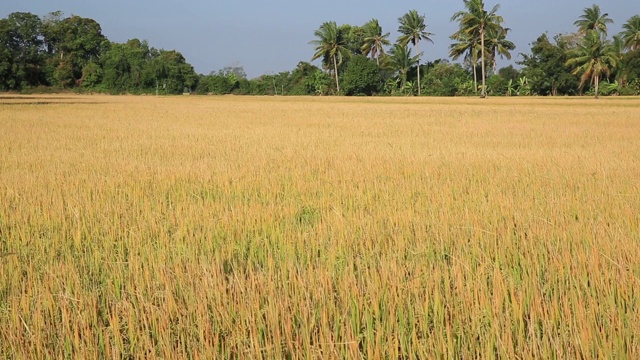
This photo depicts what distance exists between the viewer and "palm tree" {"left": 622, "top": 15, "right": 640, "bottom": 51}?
57.9 metres

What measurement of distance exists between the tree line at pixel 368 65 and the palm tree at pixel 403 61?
4.1 inches

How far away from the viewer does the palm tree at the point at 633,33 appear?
5788cm

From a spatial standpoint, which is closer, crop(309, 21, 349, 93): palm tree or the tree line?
the tree line

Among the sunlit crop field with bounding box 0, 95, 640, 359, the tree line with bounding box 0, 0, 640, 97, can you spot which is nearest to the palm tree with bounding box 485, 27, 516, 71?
the tree line with bounding box 0, 0, 640, 97

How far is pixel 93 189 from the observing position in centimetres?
641

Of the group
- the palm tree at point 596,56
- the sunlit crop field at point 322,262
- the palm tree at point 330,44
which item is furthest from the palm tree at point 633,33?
the sunlit crop field at point 322,262

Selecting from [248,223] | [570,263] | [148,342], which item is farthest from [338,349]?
[248,223]

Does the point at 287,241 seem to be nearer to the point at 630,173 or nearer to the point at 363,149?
the point at 630,173

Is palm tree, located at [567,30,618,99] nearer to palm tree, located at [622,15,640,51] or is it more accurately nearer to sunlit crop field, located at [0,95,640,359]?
palm tree, located at [622,15,640,51]

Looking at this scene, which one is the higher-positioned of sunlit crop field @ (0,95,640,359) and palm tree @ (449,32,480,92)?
palm tree @ (449,32,480,92)

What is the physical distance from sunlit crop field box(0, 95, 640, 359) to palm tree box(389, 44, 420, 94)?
188 ft

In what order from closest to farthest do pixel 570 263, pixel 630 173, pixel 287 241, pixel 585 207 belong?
pixel 570 263 → pixel 287 241 → pixel 585 207 → pixel 630 173

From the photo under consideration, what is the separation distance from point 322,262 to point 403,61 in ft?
207

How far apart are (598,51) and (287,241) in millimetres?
47362
